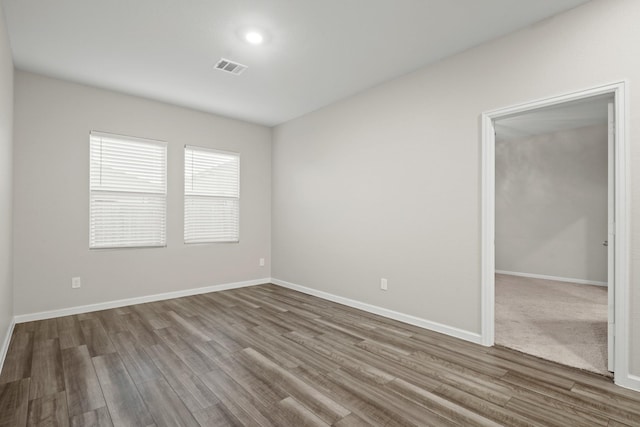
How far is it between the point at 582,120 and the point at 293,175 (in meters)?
5.12

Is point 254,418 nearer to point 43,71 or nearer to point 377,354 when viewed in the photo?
point 377,354

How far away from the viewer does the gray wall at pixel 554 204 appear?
5918 millimetres

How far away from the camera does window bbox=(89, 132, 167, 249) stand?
4.08 meters

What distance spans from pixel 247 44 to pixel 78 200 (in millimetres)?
2825

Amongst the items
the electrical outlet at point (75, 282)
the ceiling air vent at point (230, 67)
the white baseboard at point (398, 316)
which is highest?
the ceiling air vent at point (230, 67)

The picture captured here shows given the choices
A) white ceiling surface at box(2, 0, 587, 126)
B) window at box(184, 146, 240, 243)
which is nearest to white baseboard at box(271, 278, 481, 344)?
window at box(184, 146, 240, 243)

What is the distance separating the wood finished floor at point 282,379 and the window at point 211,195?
1.81 meters

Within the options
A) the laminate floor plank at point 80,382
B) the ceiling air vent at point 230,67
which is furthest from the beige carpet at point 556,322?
the ceiling air vent at point 230,67

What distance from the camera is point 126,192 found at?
169 inches

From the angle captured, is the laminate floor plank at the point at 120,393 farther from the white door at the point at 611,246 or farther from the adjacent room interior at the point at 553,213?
the adjacent room interior at the point at 553,213

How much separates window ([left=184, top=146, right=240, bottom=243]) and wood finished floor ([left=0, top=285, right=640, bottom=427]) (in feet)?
5.92

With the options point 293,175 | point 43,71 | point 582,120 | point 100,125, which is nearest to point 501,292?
point 582,120

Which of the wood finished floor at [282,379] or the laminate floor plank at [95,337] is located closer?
the wood finished floor at [282,379]

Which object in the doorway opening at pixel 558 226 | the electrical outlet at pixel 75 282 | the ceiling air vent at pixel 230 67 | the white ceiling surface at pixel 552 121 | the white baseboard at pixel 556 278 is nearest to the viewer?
the doorway opening at pixel 558 226
